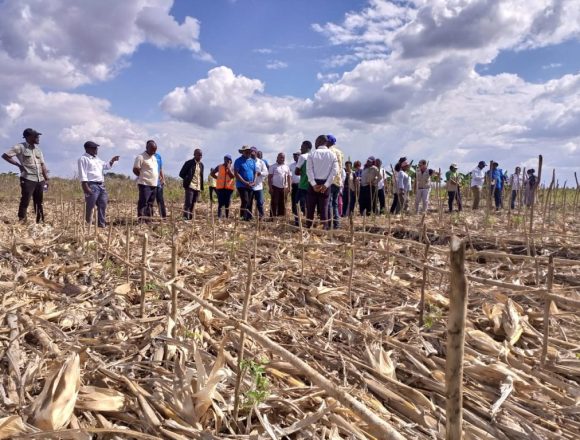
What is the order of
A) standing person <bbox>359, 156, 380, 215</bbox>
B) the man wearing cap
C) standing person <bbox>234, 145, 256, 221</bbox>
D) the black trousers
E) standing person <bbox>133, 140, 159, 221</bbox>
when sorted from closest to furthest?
1. the man wearing cap
2. the black trousers
3. standing person <bbox>133, 140, 159, 221</bbox>
4. standing person <bbox>234, 145, 256, 221</bbox>
5. standing person <bbox>359, 156, 380, 215</bbox>

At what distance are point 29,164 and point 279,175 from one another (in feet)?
11.4

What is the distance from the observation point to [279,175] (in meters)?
7.12

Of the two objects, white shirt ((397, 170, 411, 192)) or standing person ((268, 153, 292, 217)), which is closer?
standing person ((268, 153, 292, 217))

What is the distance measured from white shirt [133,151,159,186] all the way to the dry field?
261 centimetres

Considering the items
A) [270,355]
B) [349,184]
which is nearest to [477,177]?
[349,184]

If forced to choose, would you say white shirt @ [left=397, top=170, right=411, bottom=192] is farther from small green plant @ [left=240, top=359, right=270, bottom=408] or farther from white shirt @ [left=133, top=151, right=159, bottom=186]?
small green plant @ [left=240, top=359, right=270, bottom=408]

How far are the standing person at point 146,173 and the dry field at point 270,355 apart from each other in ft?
8.56

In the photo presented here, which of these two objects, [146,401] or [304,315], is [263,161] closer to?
[304,315]

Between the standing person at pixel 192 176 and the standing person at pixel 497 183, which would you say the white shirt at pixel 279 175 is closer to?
the standing person at pixel 192 176

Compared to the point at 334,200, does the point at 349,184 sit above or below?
above

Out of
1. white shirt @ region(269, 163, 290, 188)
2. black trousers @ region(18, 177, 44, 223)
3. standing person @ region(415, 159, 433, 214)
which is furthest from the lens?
standing person @ region(415, 159, 433, 214)

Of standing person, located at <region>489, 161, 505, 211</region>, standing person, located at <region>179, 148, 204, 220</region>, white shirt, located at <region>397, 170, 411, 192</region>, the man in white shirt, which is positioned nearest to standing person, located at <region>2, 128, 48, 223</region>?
standing person, located at <region>179, 148, 204, 220</region>

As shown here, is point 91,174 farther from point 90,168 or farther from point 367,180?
point 367,180

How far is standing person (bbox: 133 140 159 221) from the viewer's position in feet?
19.8
